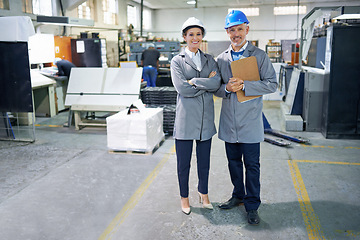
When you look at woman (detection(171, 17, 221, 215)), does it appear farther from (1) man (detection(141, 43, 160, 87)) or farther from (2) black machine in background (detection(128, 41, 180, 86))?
(2) black machine in background (detection(128, 41, 180, 86))

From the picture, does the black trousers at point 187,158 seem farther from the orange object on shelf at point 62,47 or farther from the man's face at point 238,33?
the orange object on shelf at point 62,47

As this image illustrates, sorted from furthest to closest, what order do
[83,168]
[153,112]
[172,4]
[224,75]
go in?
[172,4]
[153,112]
[83,168]
[224,75]

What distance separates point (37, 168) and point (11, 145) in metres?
1.57

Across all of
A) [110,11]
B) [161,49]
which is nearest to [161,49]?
[161,49]

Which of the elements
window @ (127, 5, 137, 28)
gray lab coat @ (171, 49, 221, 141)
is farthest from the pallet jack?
window @ (127, 5, 137, 28)

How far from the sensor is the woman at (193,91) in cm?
289

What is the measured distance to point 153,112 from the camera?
543cm

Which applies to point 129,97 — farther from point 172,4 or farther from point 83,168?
point 172,4

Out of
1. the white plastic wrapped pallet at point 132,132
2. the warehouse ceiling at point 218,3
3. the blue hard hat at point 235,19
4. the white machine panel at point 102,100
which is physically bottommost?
the white plastic wrapped pallet at point 132,132

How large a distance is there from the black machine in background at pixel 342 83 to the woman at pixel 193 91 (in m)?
3.82

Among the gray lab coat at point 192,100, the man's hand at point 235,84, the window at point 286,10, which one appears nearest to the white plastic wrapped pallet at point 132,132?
the gray lab coat at point 192,100

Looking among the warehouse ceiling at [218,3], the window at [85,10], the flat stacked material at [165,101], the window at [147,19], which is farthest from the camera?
the window at [147,19]

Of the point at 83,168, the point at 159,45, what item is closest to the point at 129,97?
the point at 83,168

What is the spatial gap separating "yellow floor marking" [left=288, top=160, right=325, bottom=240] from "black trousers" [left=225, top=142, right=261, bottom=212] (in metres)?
0.51
